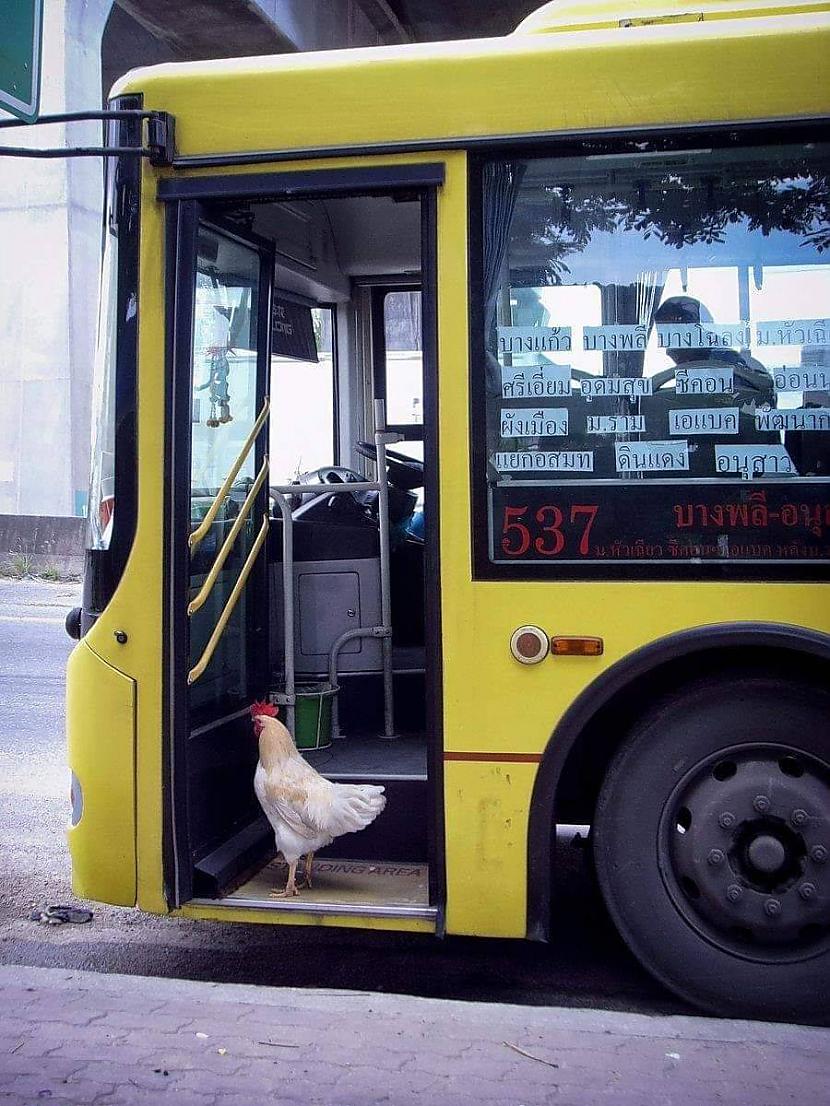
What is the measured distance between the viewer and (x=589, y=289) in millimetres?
3494

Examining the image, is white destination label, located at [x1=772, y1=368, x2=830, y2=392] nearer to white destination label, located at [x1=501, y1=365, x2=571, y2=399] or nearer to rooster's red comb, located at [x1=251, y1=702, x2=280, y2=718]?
white destination label, located at [x1=501, y1=365, x2=571, y2=399]

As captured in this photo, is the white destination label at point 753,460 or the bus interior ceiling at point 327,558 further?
the bus interior ceiling at point 327,558

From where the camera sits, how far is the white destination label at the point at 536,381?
3514 millimetres

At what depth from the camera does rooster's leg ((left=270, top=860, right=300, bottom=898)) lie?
152 inches

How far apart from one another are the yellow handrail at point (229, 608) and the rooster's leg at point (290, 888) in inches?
28.9

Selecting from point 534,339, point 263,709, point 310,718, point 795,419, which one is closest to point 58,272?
Answer: point 310,718

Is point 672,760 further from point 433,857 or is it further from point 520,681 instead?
point 433,857

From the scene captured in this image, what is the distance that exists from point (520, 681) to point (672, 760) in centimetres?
51

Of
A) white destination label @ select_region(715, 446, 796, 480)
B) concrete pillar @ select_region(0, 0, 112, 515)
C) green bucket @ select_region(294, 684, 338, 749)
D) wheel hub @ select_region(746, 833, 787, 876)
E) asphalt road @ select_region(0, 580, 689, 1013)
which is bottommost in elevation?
asphalt road @ select_region(0, 580, 689, 1013)

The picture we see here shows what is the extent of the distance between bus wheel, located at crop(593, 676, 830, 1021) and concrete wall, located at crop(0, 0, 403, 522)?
13370mm

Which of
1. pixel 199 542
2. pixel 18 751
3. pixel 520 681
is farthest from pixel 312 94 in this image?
pixel 18 751

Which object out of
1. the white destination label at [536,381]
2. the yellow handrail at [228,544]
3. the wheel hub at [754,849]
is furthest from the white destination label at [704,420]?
the yellow handrail at [228,544]

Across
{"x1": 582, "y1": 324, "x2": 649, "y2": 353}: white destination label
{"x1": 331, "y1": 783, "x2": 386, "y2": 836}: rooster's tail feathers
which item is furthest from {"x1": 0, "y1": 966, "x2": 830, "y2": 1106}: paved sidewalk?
{"x1": 582, "y1": 324, "x2": 649, "y2": 353}: white destination label

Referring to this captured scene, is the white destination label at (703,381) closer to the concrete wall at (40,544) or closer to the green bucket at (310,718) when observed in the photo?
the green bucket at (310,718)
